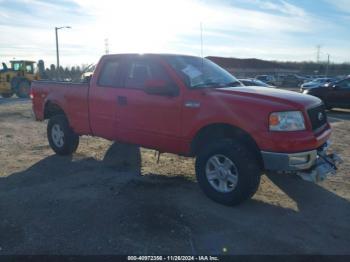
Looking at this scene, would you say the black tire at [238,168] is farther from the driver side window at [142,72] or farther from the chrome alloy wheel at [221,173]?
the driver side window at [142,72]

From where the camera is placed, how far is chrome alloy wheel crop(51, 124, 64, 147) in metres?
7.58

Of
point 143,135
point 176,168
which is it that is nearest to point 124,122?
point 143,135

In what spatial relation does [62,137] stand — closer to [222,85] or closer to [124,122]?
[124,122]

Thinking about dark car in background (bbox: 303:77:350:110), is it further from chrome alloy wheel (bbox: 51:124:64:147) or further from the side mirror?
the side mirror

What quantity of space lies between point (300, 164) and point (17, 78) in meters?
24.3

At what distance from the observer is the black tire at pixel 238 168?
15.3 ft

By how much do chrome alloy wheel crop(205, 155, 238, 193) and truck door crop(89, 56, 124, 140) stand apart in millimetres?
1944

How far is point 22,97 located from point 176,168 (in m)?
21.6

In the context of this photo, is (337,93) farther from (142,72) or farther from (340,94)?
(142,72)

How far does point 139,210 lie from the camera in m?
4.77

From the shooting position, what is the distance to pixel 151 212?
4.71 meters

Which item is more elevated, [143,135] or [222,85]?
[222,85]

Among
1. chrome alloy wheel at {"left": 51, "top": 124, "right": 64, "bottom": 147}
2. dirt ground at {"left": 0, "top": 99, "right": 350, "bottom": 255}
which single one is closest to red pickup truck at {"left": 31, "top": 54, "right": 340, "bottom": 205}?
dirt ground at {"left": 0, "top": 99, "right": 350, "bottom": 255}

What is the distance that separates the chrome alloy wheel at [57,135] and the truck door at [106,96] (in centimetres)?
110
